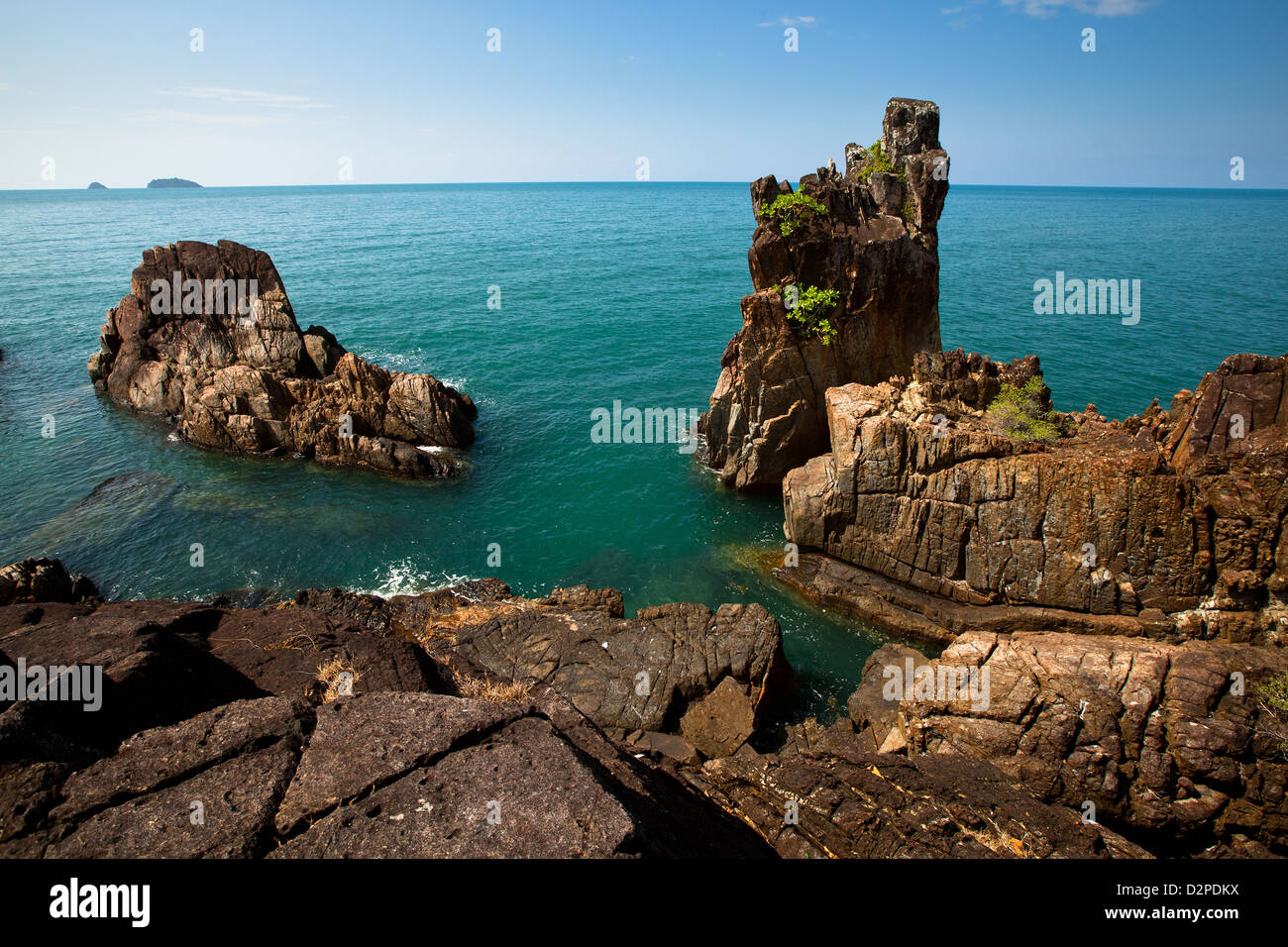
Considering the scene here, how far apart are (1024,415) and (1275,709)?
12.2 m

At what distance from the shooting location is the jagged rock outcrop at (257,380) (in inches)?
1483

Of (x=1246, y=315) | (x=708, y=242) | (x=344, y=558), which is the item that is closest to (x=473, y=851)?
(x=344, y=558)

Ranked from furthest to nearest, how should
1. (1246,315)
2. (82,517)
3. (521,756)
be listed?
(1246,315) < (82,517) < (521,756)

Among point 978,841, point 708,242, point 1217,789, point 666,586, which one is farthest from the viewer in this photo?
point 708,242

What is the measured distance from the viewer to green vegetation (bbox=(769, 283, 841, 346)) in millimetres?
30766

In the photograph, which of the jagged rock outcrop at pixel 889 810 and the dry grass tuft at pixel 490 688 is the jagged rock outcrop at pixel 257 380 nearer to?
the dry grass tuft at pixel 490 688

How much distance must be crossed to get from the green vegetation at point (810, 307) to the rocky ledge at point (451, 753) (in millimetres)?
15851

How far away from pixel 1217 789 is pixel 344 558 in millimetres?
31656

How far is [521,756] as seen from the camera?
27.0ft

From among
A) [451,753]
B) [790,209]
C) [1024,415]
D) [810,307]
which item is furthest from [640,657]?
[790,209]

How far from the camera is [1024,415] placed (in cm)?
2481

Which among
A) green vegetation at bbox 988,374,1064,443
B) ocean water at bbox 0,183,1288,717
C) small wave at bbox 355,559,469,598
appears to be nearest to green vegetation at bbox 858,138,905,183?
green vegetation at bbox 988,374,1064,443

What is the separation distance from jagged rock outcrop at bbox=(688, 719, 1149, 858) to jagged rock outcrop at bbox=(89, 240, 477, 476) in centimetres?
2715

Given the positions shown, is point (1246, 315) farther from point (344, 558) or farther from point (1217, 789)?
point (344, 558)
